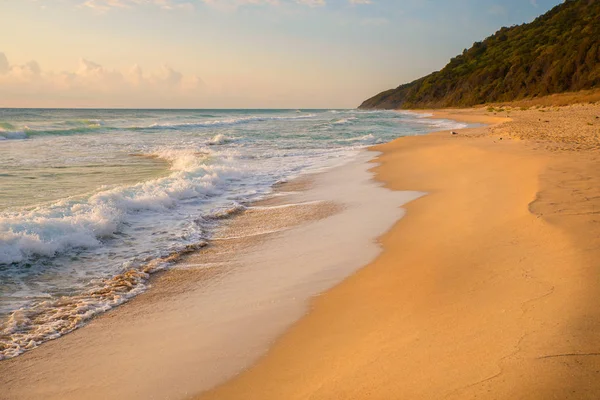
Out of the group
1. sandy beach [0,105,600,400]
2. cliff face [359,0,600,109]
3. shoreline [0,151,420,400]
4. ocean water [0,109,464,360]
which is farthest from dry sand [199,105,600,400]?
cliff face [359,0,600,109]

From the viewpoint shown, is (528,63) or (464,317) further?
(528,63)

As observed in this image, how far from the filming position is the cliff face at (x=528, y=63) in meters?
52.3

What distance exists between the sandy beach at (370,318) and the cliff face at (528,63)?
51.6 m

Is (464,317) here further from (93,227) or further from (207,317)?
(93,227)

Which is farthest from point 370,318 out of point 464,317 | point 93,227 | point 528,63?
point 528,63

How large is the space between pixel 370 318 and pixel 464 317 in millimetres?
771

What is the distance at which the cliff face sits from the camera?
52344 millimetres

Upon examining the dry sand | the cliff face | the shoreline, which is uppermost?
the cliff face

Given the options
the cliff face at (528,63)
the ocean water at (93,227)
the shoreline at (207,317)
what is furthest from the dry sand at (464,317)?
the cliff face at (528,63)

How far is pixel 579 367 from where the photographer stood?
264cm

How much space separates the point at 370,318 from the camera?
392 centimetres

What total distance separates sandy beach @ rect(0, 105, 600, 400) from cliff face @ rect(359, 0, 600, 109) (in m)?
51.6

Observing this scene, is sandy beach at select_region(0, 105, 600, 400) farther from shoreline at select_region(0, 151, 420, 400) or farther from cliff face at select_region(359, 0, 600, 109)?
cliff face at select_region(359, 0, 600, 109)

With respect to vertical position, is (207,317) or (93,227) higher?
(93,227)
